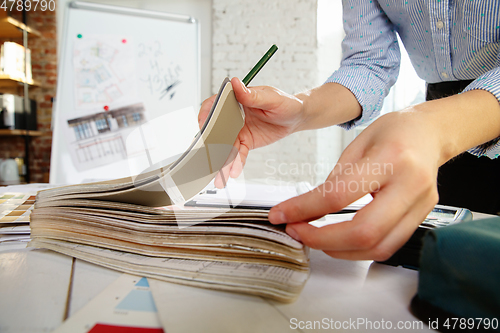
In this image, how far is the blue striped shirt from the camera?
558 millimetres

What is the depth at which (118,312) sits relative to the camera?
0.23 metres

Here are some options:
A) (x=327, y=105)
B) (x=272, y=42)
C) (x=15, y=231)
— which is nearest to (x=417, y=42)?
(x=327, y=105)

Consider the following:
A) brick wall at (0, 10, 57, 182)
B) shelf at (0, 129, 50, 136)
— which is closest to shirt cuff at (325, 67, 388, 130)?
shelf at (0, 129, 50, 136)

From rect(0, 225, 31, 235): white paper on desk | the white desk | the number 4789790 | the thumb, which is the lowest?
the white desk

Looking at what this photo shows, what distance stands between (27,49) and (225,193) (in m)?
3.17

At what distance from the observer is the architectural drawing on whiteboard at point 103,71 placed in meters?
2.14

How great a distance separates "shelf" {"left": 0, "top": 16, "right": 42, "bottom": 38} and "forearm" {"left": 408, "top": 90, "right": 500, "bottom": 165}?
3.38 metres

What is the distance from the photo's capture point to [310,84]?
2.76 m

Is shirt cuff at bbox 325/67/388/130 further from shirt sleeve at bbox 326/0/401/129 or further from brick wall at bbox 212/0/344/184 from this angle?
brick wall at bbox 212/0/344/184

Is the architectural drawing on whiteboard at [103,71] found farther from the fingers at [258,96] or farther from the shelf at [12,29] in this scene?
the fingers at [258,96]

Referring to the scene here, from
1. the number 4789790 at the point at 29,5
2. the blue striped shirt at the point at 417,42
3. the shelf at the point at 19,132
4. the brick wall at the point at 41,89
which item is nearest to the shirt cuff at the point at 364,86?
the blue striped shirt at the point at 417,42

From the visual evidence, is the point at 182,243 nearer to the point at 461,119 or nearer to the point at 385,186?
the point at 385,186

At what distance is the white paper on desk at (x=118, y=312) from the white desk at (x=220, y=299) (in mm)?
13

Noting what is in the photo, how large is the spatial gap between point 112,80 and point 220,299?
2372 mm
